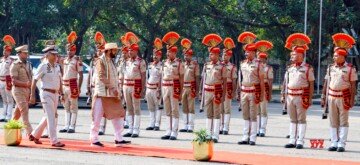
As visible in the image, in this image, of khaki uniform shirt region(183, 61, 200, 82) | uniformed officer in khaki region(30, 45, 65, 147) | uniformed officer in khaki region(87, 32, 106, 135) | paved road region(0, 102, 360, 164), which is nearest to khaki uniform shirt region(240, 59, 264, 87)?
paved road region(0, 102, 360, 164)

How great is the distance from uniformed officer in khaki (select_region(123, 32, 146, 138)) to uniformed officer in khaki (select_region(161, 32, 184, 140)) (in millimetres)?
549

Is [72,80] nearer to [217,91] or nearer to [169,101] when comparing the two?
[169,101]

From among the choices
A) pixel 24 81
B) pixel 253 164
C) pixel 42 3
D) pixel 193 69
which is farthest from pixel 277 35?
pixel 253 164

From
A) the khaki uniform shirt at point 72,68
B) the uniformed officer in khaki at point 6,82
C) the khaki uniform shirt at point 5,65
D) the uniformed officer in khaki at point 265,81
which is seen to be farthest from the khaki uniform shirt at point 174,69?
the khaki uniform shirt at point 5,65

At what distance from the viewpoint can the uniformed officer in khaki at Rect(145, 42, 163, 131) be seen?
22156 mm

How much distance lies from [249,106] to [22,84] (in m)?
4.79

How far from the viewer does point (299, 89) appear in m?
18.5

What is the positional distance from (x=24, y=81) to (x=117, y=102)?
2.47 m

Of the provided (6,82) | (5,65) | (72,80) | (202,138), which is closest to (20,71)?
(72,80)

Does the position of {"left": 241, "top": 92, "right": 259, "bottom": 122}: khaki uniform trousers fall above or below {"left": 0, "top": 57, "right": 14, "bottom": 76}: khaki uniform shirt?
below

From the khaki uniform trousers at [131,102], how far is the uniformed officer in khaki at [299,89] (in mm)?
3958

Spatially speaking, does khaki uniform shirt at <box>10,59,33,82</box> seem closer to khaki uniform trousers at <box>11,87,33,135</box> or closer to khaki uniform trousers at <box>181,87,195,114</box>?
khaki uniform trousers at <box>11,87,33,135</box>

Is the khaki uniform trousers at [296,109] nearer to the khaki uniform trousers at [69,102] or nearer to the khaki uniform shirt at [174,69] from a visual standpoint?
the khaki uniform shirt at [174,69]

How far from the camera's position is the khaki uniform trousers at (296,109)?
18531mm
